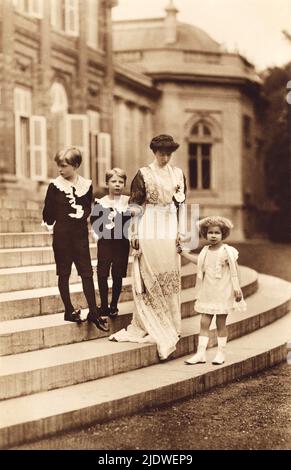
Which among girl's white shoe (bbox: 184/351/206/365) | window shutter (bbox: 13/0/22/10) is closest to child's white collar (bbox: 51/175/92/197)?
girl's white shoe (bbox: 184/351/206/365)

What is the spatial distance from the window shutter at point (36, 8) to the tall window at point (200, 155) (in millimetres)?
10575

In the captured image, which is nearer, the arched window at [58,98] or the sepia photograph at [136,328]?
the sepia photograph at [136,328]

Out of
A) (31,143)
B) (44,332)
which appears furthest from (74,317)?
(31,143)

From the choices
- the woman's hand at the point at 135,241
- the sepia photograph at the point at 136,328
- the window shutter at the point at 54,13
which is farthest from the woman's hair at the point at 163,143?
the window shutter at the point at 54,13

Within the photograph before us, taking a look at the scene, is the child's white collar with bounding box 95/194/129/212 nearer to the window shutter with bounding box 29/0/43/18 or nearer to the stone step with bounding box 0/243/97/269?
the stone step with bounding box 0/243/97/269

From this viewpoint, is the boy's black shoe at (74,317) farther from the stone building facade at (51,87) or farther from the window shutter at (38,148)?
the window shutter at (38,148)

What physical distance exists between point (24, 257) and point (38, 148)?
25.4 feet

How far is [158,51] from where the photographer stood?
25734 mm

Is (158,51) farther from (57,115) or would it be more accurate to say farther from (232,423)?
(232,423)

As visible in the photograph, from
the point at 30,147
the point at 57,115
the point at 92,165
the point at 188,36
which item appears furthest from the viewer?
the point at 188,36

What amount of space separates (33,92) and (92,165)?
289 cm

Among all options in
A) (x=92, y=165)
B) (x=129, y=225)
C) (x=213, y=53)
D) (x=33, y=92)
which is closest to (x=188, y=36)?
(x=213, y=53)

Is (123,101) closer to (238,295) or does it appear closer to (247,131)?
(247,131)

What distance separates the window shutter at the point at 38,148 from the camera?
1553 centimetres
